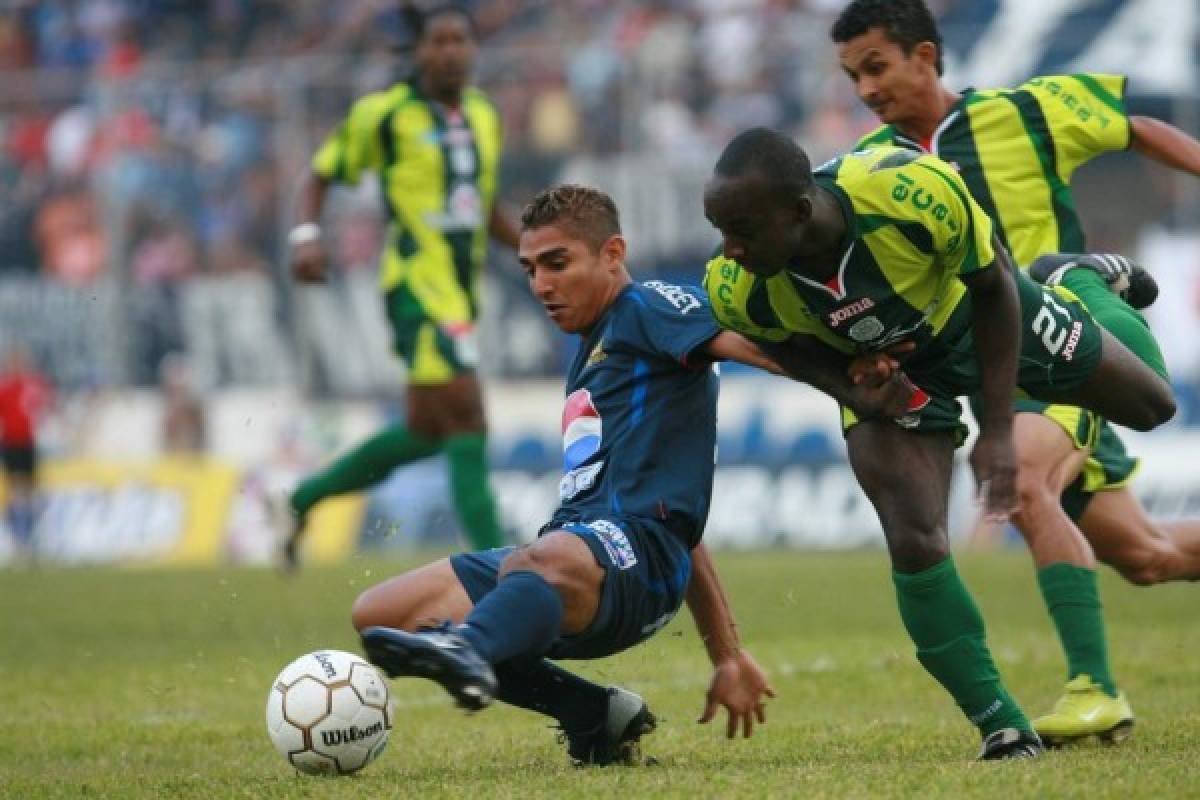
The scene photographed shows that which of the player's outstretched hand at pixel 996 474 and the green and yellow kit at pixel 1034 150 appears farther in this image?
the green and yellow kit at pixel 1034 150

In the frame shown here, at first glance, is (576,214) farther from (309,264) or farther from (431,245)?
(431,245)

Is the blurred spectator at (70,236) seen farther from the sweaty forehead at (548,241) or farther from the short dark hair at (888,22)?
the sweaty forehead at (548,241)

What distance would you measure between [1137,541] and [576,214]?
2479mm

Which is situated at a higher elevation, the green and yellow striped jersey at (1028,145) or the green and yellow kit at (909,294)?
the green and yellow striped jersey at (1028,145)

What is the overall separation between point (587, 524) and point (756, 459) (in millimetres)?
12956

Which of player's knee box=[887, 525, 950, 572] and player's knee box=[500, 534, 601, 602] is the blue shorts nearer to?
player's knee box=[500, 534, 601, 602]

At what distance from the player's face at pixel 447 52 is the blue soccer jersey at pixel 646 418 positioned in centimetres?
478

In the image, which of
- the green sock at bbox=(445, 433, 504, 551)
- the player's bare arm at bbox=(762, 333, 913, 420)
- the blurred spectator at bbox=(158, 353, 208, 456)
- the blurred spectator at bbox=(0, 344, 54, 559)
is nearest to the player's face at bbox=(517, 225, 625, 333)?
the player's bare arm at bbox=(762, 333, 913, 420)

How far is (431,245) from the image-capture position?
33.9ft

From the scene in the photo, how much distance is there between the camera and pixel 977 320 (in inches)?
201

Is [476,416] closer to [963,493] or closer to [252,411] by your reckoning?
[963,493]

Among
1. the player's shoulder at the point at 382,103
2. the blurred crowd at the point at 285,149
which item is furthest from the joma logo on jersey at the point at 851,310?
the blurred crowd at the point at 285,149

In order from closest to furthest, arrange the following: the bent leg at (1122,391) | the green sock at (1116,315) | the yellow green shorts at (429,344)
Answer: the bent leg at (1122,391)
the green sock at (1116,315)
the yellow green shorts at (429,344)

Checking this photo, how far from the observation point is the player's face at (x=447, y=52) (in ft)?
32.2
